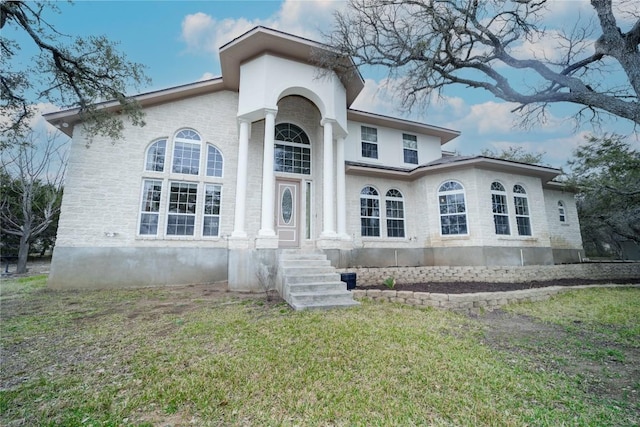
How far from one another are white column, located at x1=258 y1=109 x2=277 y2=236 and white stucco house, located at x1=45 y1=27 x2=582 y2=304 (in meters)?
0.05

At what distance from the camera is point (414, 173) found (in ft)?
41.1

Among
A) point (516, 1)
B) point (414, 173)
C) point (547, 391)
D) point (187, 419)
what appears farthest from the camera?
point (414, 173)

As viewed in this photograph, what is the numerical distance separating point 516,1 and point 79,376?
34.4 feet

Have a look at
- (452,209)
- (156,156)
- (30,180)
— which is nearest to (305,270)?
(156,156)

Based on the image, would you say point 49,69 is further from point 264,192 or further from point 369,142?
point 369,142

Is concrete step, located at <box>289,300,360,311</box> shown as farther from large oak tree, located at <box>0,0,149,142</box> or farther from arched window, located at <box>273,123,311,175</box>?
large oak tree, located at <box>0,0,149,142</box>

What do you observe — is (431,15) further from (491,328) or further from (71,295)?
(71,295)

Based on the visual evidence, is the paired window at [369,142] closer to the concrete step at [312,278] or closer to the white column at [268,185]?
the white column at [268,185]

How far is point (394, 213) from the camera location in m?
12.8

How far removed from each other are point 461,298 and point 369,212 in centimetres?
628

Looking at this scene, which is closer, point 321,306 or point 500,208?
point 321,306

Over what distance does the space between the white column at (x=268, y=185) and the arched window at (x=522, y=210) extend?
10.5 m

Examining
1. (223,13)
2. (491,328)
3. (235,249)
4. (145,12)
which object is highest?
(223,13)

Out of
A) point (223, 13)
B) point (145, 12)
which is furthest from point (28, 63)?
point (223, 13)
